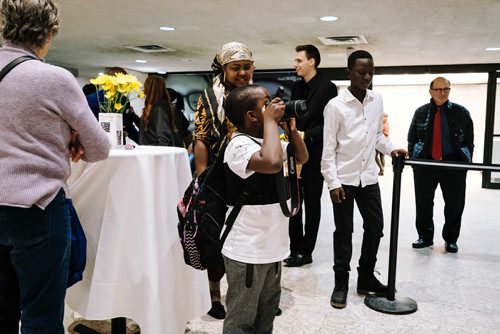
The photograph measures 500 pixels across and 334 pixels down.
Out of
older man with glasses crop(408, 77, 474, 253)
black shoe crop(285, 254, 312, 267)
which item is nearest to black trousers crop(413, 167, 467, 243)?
older man with glasses crop(408, 77, 474, 253)

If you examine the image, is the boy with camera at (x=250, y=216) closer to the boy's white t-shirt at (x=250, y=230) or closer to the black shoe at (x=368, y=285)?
the boy's white t-shirt at (x=250, y=230)

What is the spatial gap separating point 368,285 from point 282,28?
476 centimetres

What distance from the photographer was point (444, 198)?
13.6 ft

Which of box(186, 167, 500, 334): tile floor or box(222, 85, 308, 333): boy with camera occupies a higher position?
box(222, 85, 308, 333): boy with camera

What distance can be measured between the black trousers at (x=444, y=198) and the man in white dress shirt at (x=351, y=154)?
1523mm

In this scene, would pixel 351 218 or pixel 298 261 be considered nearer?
pixel 351 218

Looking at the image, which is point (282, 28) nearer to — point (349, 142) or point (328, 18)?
point (328, 18)

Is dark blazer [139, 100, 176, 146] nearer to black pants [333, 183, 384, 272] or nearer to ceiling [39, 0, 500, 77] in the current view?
black pants [333, 183, 384, 272]

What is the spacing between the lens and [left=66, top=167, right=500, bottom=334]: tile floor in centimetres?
246

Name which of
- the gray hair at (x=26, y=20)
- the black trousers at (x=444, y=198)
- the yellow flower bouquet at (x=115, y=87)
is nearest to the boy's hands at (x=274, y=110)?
the gray hair at (x=26, y=20)

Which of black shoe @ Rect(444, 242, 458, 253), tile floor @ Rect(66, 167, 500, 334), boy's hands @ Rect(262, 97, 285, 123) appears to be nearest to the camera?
boy's hands @ Rect(262, 97, 285, 123)

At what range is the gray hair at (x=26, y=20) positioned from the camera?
54.3 inches

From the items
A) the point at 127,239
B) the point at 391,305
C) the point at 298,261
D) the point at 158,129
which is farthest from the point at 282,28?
the point at 127,239

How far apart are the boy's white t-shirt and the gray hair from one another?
2.36 ft
